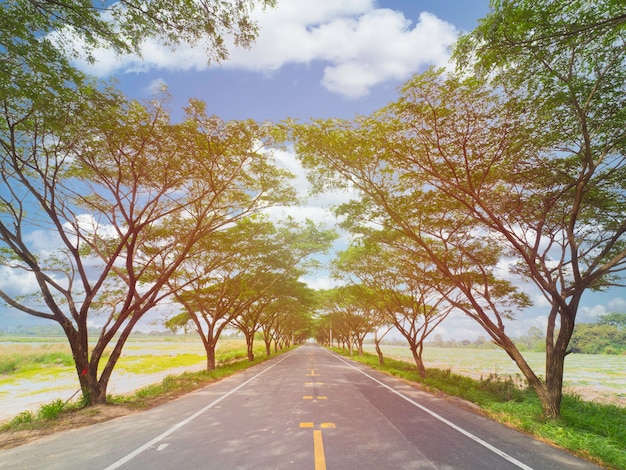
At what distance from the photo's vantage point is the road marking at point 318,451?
4.10m

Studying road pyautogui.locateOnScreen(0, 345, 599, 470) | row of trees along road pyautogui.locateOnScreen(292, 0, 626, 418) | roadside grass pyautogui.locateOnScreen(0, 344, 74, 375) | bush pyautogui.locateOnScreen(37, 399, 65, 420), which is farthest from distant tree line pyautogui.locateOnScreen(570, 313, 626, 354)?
roadside grass pyautogui.locateOnScreen(0, 344, 74, 375)

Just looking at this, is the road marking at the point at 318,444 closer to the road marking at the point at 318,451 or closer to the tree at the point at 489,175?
the road marking at the point at 318,451

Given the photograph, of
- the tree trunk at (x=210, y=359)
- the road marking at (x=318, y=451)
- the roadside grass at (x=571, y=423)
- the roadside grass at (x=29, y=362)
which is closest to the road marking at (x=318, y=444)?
the road marking at (x=318, y=451)

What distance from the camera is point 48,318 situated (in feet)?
28.5

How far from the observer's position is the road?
171 inches

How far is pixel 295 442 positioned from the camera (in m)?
5.08

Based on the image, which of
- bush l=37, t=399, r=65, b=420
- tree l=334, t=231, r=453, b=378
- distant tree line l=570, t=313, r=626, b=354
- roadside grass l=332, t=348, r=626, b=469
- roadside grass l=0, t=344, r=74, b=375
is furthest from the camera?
distant tree line l=570, t=313, r=626, b=354

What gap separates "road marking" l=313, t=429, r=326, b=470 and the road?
15 millimetres

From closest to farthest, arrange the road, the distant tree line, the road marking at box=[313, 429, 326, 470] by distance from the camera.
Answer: the road marking at box=[313, 429, 326, 470] < the road < the distant tree line

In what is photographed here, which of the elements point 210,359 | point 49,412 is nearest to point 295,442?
point 49,412

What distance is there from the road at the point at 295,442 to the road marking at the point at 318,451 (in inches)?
0.6

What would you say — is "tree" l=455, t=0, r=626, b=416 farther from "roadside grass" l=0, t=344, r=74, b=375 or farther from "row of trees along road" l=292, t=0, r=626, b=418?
"roadside grass" l=0, t=344, r=74, b=375

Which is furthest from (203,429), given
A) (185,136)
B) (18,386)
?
(18,386)

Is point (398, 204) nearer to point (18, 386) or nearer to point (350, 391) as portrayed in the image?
point (350, 391)
